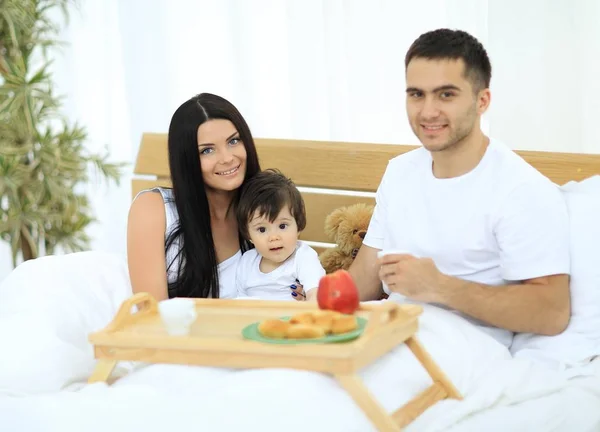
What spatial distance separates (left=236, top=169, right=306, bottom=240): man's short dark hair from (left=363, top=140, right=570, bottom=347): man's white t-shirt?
25 cm

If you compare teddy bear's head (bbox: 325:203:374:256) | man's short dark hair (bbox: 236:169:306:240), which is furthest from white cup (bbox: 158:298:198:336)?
teddy bear's head (bbox: 325:203:374:256)

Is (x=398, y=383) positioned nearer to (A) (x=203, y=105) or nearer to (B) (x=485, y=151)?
(B) (x=485, y=151)

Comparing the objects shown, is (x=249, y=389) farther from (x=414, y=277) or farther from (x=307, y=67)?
(x=307, y=67)

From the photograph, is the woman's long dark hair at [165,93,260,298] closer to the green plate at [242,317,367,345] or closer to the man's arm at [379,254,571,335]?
the man's arm at [379,254,571,335]

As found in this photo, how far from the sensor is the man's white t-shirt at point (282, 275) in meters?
2.50

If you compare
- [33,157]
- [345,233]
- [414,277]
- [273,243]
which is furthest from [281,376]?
[33,157]

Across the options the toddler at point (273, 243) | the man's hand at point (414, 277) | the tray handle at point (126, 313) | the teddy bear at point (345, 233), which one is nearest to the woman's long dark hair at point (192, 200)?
the toddler at point (273, 243)

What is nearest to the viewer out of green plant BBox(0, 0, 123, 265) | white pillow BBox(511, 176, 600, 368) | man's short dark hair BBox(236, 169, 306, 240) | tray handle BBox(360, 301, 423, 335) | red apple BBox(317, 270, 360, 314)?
tray handle BBox(360, 301, 423, 335)

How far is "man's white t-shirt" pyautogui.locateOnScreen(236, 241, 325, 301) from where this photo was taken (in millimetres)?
2502

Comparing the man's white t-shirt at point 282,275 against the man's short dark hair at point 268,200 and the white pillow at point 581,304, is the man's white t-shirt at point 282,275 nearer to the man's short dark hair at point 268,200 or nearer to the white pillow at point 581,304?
the man's short dark hair at point 268,200

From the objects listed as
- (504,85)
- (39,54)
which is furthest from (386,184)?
(39,54)

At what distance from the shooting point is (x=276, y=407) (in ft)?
5.60

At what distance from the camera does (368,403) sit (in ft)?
5.45

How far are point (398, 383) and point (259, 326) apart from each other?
12.5 inches
